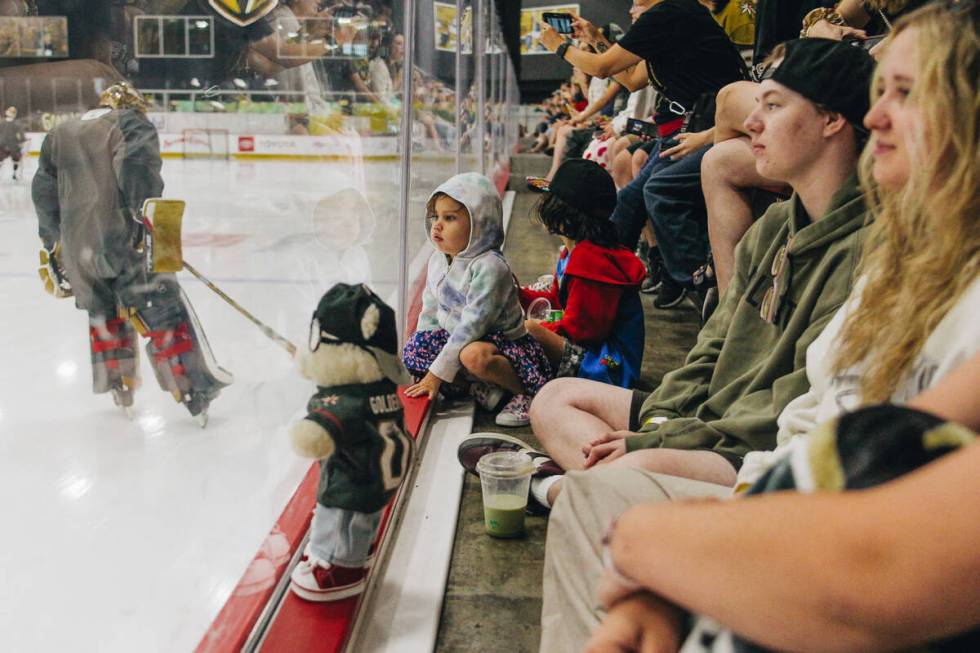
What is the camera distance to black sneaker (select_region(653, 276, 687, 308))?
11.7ft

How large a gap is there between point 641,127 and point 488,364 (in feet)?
5.80

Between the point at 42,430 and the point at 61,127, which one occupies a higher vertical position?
the point at 61,127

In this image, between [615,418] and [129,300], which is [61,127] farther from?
[615,418]

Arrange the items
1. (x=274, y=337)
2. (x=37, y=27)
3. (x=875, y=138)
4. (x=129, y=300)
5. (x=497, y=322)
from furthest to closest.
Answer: (x=497, y=322)
(x=274, y=337)
(x=129, y=300)
(x=37, y=27)
(x=875, y=138)

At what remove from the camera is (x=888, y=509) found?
412 mm

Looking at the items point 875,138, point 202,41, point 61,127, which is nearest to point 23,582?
point 61,127

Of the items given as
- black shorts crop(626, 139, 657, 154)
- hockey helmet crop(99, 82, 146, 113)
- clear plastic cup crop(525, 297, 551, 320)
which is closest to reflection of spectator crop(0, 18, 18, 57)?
hockey helmet crop(99, 82, 146, 113)

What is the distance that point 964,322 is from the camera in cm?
68

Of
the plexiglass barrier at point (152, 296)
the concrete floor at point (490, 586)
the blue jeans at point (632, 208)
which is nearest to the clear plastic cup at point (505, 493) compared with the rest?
the concrete floor at point (490, 586)

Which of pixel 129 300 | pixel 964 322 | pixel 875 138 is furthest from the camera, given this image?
pixel 129 300

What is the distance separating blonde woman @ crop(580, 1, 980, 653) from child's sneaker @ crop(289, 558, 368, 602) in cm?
76

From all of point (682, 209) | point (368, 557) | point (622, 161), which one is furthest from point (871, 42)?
point (622, 161)

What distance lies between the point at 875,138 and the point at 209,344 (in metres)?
1.50

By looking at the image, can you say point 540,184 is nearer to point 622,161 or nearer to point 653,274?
point 622,161
